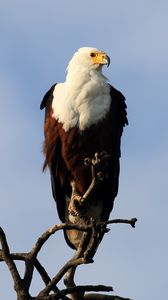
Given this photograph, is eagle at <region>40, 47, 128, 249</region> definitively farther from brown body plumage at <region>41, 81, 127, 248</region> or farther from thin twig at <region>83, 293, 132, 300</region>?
thin twig at <region>83, 293, 132, 300</region>

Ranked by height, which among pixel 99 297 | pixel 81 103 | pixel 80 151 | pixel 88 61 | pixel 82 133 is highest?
pixel 88 61

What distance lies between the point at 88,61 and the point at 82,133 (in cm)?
112

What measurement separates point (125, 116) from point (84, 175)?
0.88m

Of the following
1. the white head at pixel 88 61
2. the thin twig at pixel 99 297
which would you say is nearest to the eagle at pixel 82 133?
the white head at pixel 88 61

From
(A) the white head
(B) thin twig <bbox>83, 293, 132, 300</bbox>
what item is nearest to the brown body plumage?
(A) the white head

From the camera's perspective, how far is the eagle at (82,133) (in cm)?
877

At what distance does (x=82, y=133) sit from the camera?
877 cm

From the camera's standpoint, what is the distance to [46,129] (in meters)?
9.06

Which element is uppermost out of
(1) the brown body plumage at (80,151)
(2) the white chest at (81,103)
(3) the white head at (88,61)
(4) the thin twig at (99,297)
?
(3) the white head at (88,61)

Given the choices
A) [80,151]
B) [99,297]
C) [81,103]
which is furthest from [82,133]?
[99,297]

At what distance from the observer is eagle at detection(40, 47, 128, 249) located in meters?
8.77

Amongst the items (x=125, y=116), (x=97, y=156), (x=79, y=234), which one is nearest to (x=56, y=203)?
(x=79, y=234)

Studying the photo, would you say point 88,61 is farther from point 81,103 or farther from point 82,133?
point 82,133

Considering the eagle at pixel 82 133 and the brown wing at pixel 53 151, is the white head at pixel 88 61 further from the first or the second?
the brown wing at pixel 53 151
